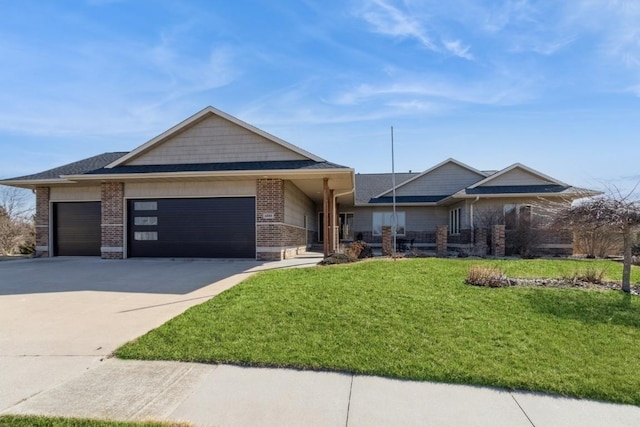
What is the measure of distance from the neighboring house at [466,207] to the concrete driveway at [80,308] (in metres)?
12.5

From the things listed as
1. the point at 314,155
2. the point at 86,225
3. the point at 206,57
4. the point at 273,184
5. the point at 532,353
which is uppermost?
the point at 206,57

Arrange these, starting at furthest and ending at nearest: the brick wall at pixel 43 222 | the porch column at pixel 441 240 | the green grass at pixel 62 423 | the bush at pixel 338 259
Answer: the porch column at pixel 441 240, the brick wall at pixel 43 222, the bush at pixel 338 259, the green grass at pixel 62 423

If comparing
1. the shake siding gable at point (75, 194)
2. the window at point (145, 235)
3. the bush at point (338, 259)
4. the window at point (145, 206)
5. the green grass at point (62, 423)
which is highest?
the shake siding gable at point (75, 194)

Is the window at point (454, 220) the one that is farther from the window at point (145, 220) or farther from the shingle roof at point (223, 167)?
the window at point (145, 220)

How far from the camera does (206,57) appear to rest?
12.0 meters

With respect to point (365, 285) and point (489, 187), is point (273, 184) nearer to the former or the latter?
point (365, 285)

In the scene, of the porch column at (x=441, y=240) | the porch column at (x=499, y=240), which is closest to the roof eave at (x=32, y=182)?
the porch column at (x=441, y=240)

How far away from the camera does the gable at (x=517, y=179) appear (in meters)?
19.2

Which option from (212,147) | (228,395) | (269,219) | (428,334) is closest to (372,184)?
(269,219)

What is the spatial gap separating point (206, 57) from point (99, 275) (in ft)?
24.6

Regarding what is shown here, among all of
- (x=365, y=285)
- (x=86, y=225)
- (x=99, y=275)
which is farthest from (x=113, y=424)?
(x=86, y=225)

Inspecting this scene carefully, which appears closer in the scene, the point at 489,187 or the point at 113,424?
the point at 113,424

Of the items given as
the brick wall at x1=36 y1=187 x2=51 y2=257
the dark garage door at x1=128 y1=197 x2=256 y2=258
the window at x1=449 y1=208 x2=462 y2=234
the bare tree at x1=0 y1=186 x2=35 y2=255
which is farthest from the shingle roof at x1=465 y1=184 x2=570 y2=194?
the bare tree at x1=0 y1=186 x2=35 y2=255

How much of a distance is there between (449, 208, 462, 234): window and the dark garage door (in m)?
12.8
